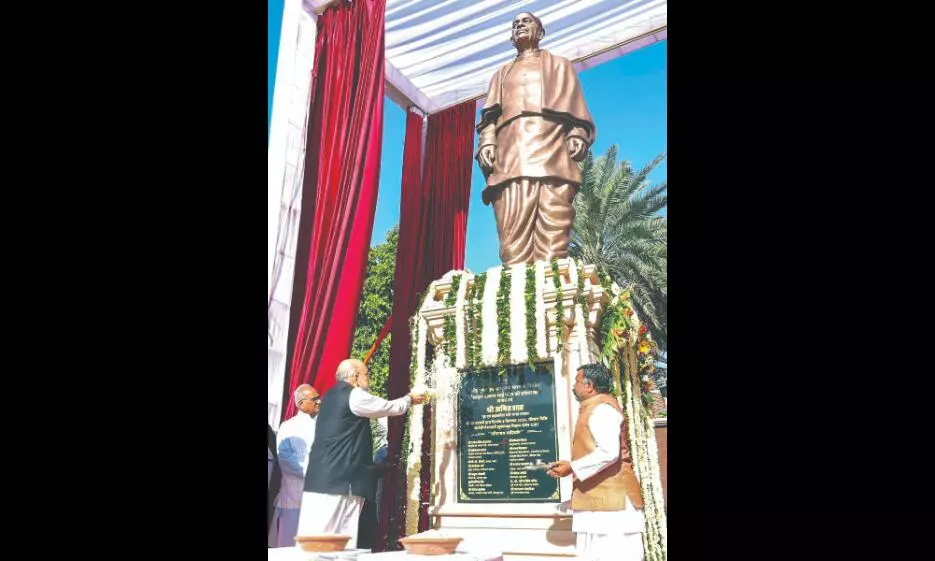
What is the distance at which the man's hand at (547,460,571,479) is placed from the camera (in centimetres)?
516

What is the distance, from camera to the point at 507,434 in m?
5.86

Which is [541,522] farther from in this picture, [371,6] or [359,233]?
[371,6]

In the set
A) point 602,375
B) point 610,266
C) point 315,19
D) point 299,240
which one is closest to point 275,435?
point 299,240

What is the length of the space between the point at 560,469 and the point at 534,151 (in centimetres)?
287

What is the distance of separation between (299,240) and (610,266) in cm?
680

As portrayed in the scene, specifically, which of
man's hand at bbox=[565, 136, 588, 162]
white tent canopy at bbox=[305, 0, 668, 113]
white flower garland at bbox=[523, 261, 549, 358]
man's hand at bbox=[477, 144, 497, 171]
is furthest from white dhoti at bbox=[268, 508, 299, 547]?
white tent canopy at bbox=[305, 0, 668, 113]

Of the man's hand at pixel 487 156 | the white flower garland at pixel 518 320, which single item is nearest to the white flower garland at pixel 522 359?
the white flower garland at pixel 518 320

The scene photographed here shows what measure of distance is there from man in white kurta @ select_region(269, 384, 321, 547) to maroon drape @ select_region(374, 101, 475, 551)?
3.18 feet

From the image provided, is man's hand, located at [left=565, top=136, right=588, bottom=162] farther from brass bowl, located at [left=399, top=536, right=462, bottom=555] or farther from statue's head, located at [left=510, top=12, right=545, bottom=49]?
brass bowl, located at [left=399, top=536, right=462, bottom=555]

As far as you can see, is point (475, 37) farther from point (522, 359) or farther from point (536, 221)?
point (522, 359)

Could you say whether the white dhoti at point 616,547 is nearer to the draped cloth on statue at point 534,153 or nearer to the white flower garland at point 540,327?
the white flower garland at point 540,327

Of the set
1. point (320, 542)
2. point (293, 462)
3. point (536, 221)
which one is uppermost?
point (536, 221)

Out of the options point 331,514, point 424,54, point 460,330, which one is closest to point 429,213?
point 424,54

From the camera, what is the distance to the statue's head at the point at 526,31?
291 inches
